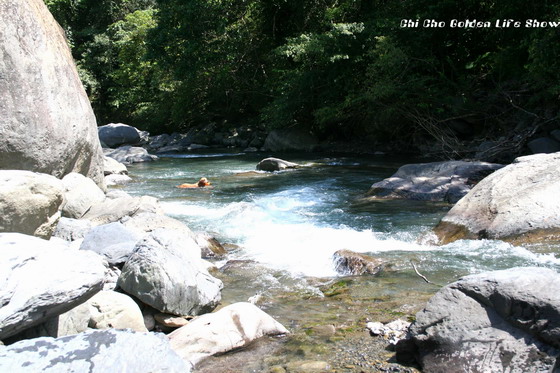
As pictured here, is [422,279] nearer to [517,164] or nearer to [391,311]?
[391,311]

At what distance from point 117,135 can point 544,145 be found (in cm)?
1672

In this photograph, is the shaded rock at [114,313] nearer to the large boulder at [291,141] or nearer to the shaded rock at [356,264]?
the shaded rock at [356,264]

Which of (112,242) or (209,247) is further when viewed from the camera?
(209,247)

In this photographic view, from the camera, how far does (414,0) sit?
56.5 ft

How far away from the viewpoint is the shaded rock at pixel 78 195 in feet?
24.8

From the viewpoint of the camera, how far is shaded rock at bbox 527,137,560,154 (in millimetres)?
12570

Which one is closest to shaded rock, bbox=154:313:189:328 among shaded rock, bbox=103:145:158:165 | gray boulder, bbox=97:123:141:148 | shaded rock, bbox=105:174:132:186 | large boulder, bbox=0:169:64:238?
large boulder, bbox=0:169:64:238

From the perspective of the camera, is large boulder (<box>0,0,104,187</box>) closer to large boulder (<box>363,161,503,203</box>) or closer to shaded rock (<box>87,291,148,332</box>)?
shaded rock (<box>87,291,148,332</box>)

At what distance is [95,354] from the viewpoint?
295cm

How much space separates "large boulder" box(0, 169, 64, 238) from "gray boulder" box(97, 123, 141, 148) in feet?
59.6

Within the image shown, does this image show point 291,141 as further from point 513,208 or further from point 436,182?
point 513,208

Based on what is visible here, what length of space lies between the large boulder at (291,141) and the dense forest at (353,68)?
16.8 inches

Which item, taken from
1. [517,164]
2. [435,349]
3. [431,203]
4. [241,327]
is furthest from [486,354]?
[431,203]

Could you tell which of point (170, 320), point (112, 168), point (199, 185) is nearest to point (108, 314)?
point (170, 320)
